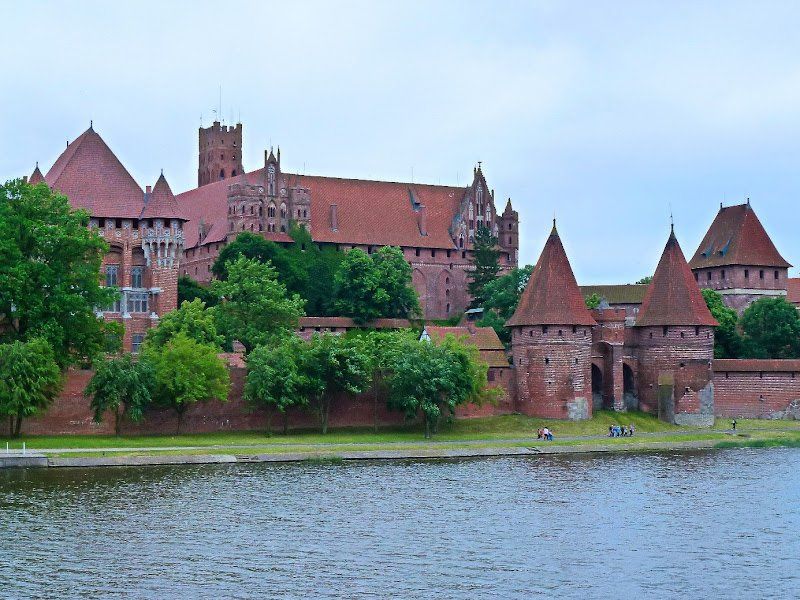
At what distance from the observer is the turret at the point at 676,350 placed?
70688 mm

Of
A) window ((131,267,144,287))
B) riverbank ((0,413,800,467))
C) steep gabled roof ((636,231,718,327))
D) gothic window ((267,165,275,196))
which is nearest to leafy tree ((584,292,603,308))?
steep gabled roof ((636,231,718,327))

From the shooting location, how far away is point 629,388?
7294 centimetres

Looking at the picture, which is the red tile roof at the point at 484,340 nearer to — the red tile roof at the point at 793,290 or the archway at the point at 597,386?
the archway at the point at 597,386

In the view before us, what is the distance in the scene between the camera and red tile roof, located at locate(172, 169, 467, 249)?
334 feet

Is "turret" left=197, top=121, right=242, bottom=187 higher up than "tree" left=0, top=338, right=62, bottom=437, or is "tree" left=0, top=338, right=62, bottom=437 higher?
"turret" left=197, top=121, right=242, bottom=187

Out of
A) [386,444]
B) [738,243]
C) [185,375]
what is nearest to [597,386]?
[386,444]

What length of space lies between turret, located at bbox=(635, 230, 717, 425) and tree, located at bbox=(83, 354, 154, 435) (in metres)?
25.3

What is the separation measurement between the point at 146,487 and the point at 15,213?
18.0 metres

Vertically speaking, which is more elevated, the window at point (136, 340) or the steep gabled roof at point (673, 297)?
the steep gabled roof at point (673, 297)

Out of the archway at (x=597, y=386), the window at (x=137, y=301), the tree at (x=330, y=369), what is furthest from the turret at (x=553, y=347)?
the window at (x=137, y=301)

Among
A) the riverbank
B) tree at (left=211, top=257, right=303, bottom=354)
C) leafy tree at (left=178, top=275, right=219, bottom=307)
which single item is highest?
leafy tree at (left=178, top=275, right=219, bottom=307)

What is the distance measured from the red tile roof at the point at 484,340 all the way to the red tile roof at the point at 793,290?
39.2m

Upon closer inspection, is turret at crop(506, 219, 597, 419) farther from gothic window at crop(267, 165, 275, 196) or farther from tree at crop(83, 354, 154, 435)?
gothic window at crop(267, 165, 275, 196)

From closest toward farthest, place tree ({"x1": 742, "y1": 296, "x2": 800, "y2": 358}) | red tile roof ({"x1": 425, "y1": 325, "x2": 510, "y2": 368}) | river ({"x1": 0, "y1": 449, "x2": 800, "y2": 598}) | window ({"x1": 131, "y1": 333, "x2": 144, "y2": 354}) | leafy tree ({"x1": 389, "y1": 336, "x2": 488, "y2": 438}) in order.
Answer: river ({"x1": 0, "y1": 449, "x2": 800, "y2": 598}) → leafy tree ({"x1": 389, "y1": 336, "x2": 488, "y2": 438}) → red tile roof ({"x1": 425, "y1": 325, "x2": 510, "y2": 368}) → window ({"x1": 131, "y1": 333, "x2": 144, "y2": 354}) → tree ({"x1": 742, "y1": 296, "x2": 800, "y2": 358})
